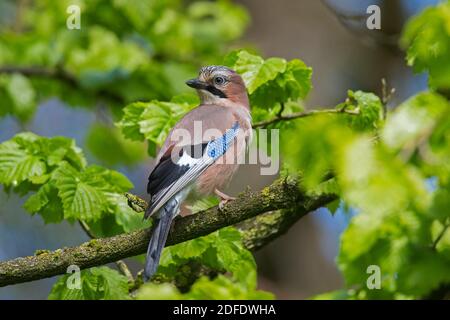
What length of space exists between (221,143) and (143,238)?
1.19 meters

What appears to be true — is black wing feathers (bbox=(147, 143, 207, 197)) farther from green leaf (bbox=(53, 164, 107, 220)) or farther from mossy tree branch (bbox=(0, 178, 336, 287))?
green leaf (bbox=(53, 164, 107, 220))

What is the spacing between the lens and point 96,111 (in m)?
10.3

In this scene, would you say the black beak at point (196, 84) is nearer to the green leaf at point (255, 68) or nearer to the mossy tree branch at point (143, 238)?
the green leaf at point (255, 68)

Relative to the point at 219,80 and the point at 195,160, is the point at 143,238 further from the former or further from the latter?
the point at 219,80

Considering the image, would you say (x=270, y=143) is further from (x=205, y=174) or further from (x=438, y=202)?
(x=438, y=202)

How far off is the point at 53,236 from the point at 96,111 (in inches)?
167

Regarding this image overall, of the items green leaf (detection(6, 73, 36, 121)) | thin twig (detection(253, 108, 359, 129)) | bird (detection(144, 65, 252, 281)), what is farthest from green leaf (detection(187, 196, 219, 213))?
green leaf (detection(6, 73, 36, 121))

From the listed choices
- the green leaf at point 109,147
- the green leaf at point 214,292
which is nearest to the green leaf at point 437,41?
the green leaf at point 214,292

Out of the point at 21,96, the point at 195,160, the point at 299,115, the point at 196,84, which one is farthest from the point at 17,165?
the point at 21,96

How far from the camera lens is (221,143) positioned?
19.1 feet

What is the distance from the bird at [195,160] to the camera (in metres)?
4.98

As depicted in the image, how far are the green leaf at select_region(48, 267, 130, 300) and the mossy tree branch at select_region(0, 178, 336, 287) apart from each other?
36 centimetres

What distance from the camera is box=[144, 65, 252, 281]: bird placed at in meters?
4.98
